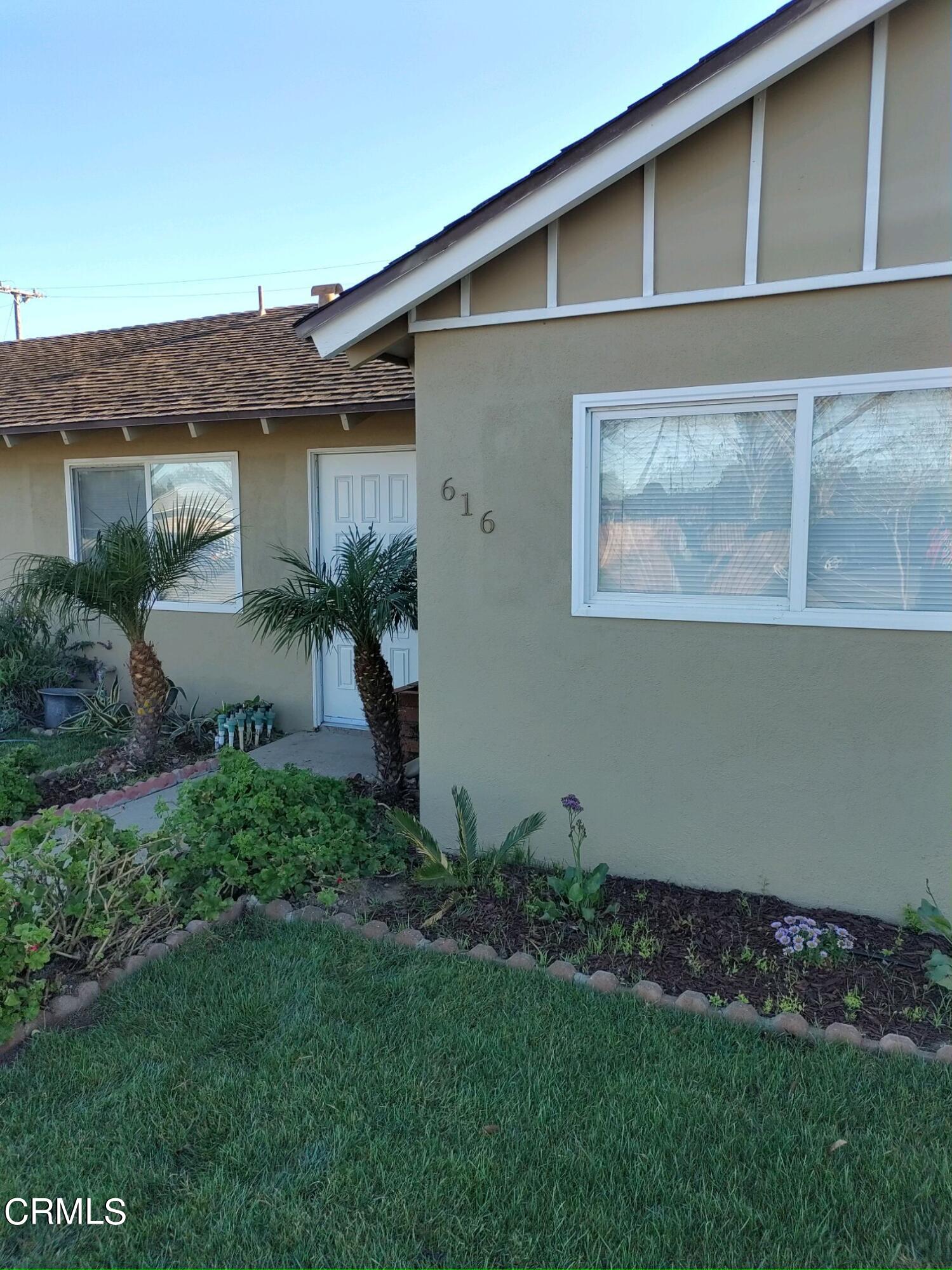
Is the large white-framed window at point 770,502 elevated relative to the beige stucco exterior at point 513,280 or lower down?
lower down

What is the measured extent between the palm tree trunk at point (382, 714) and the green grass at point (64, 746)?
281 centimetres

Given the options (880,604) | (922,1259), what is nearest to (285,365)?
(880,604)

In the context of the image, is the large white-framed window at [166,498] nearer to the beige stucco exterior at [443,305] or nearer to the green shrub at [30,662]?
the green shrub at [30,662]

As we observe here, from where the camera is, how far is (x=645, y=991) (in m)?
3.53

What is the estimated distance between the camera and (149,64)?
10.9 m

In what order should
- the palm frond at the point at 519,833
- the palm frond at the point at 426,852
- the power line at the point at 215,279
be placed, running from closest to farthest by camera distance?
the palm frond at the point at 426,852 < the palm frond at the point at 519,833 < the power line at the point at 215,279

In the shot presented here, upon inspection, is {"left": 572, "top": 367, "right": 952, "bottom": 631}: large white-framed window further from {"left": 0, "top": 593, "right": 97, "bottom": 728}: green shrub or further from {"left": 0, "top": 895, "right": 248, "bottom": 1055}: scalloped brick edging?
{"left": 0, "top": 593, "right": 97, "bottom": 728}: green shrub

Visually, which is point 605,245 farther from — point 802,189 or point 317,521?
point 317,521

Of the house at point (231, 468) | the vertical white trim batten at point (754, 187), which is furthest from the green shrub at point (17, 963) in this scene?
the house at point (231, 468)

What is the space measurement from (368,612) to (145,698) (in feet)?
7.82

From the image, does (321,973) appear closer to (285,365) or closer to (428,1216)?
(428,1216)

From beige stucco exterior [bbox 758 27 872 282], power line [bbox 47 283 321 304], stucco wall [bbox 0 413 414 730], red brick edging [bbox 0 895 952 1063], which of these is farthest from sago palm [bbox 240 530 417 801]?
power line [bbox 47 283 321 304]

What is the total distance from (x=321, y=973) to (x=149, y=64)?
11823mm

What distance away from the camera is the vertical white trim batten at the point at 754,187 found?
394 centimetres
